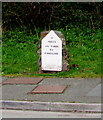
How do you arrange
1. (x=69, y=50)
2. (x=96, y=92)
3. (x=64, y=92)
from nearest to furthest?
(x=96, y=92) → (x=64, y=92) → (x=69, y=50)

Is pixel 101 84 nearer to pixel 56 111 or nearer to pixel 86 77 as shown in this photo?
pixel 86 77

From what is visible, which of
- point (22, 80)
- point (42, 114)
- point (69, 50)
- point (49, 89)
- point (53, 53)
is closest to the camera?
point (42, 114)

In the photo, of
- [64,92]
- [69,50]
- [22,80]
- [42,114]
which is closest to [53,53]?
[22,80]

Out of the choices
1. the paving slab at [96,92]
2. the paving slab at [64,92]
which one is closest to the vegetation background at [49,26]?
the paving slab at [64,92]

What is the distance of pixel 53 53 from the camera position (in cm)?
1050

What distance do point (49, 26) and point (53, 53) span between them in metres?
6.50

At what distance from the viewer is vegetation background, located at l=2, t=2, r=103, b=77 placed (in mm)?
13255

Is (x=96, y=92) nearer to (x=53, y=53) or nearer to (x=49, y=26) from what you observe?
(x=53, y=53)

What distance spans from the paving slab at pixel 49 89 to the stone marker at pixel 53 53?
127cm

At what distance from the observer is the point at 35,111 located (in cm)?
798

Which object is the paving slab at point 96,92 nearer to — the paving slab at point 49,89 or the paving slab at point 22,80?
the paving slab at point 49,89

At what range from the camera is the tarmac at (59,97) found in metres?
7.84

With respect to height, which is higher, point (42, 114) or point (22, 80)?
point (22, 80)

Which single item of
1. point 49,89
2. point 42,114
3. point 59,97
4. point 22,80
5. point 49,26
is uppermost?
point 49,26
